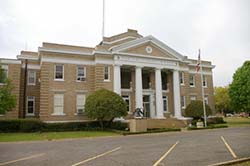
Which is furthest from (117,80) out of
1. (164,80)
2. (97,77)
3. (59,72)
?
(164,80)

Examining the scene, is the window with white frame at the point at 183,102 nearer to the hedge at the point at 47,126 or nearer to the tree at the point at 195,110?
the tree at the point at 195,110

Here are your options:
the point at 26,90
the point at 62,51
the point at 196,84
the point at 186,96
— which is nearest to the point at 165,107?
the point at 186,96

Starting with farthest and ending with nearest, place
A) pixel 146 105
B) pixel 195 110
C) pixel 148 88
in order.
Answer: pixel 148 88 → pixel 146 105 → pixel 195 110

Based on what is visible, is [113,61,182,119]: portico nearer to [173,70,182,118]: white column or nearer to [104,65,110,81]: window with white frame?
[173,70,182,118]: white column

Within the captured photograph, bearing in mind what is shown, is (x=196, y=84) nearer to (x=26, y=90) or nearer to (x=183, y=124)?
(x=183, y=124)

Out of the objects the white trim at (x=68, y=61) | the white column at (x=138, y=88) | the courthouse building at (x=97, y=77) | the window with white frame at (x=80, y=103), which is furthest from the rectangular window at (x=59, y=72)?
the white column at (x=138, y=88)

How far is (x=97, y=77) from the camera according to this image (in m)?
30.5

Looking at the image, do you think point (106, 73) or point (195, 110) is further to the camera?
point (195, 110)

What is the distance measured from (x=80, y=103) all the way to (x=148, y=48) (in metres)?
12.1

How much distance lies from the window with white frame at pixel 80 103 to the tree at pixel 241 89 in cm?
2220

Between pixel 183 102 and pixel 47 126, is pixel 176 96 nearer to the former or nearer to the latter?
pixel 183 102

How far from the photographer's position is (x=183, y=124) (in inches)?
1276

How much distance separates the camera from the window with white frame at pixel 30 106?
31.6 meters

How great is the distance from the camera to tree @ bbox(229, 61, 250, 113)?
3438cm
